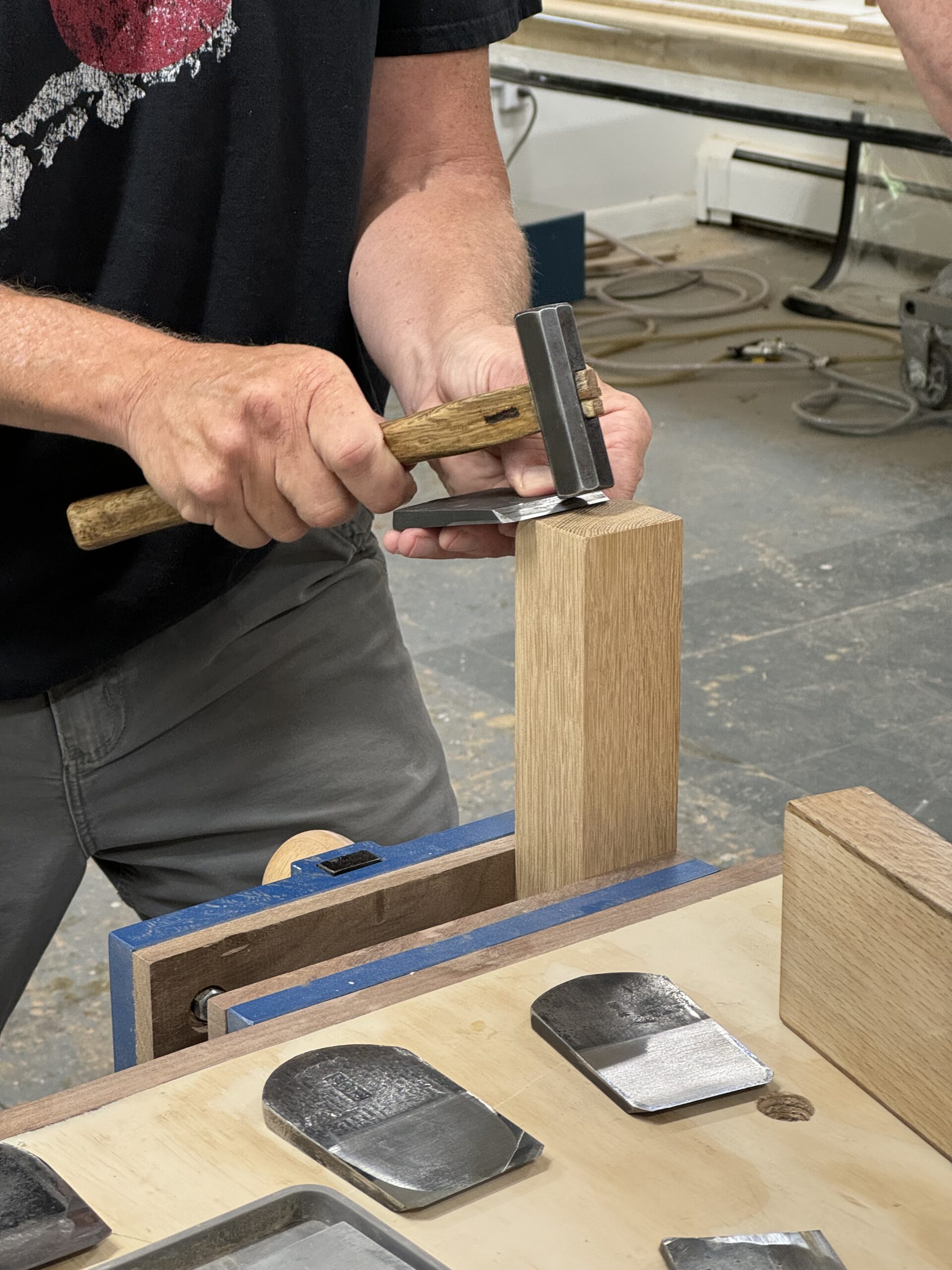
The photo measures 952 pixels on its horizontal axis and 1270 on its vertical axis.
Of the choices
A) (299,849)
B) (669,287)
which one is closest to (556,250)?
(669,287)

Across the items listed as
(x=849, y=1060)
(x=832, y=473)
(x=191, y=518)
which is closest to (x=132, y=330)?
(x=191, y=518)

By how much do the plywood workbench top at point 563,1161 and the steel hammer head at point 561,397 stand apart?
30 centimetres

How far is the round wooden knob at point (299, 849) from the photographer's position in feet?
3.55

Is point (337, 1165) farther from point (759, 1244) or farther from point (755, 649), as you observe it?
point (755, 649)

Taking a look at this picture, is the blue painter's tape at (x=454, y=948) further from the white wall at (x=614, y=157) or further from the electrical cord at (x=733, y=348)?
the white wall at (x=614, y=157)

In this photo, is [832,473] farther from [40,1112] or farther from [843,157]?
[40,1112]

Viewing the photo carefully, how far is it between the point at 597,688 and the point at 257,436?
0.26 meters

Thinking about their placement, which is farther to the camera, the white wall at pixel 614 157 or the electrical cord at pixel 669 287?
the white wall at pixel 614 157

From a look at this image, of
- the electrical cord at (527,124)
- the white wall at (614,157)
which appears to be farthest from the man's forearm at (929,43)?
the white wall at (614,157)

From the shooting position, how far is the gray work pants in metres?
1.15

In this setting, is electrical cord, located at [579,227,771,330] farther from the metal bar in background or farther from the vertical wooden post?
the vertical wooden post

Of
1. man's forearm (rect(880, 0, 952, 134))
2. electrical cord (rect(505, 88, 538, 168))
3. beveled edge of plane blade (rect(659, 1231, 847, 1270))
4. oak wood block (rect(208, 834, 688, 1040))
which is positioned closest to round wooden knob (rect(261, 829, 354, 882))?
oak wood block (rect(208, 834, 688, 1040))

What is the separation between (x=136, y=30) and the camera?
1.05 metres

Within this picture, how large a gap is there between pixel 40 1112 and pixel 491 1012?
0.22 m
